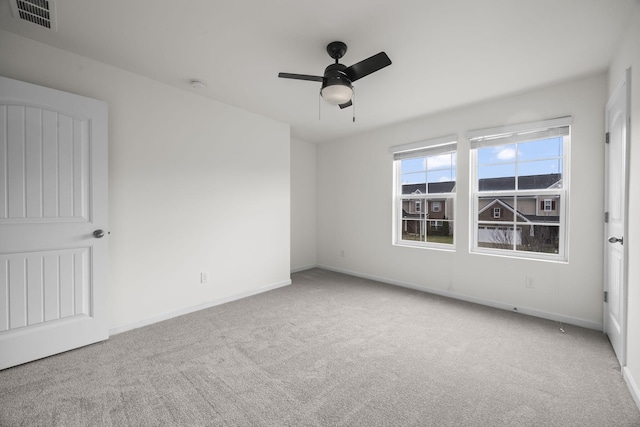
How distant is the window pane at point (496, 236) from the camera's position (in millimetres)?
3408

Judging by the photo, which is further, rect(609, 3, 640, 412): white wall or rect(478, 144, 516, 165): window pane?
rect(478, 144, 516, 165): window pane

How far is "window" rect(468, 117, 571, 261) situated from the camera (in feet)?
10.0

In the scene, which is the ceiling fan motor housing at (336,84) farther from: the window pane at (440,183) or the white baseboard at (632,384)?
the white baseboard at (632,384)

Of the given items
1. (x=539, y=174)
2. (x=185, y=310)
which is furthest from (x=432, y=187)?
(x=185, y=310)

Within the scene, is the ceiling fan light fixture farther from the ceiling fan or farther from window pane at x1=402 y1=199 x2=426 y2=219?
window pane at x1=402 y1=199 x2=426 y2=219

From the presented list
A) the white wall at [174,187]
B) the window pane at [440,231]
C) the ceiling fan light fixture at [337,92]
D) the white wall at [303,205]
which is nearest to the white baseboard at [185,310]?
the white wall at [174,187]

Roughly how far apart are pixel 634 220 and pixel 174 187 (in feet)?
13.1

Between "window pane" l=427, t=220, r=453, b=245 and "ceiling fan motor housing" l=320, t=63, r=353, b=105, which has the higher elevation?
"ceiling fan motor housing" l=320, t=63, r=353, b=105

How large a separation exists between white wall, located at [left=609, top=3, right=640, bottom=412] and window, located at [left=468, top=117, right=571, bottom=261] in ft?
3.54

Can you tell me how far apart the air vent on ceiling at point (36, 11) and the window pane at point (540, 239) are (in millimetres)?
4814

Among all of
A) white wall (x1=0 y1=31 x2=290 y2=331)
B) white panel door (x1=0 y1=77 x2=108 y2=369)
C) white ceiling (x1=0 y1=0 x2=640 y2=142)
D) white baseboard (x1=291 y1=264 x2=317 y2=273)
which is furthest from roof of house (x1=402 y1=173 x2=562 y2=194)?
white panel door (x1=0 y1=77 x2=108 y2=369)

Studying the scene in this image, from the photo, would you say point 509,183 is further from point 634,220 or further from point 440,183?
point 634,220

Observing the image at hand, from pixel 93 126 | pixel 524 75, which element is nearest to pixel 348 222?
pixel 524 75

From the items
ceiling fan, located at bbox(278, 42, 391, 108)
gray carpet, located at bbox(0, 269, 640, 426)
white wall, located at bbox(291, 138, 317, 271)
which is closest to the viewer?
gray carpet, located at bbox(0, 269, 640, 426)
